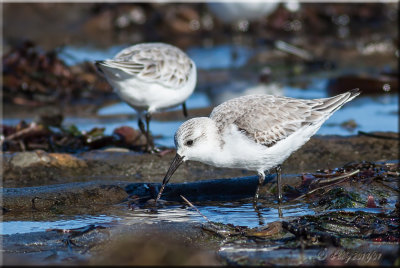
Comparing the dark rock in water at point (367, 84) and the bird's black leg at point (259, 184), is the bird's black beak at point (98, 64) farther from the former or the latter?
the dark rock in water at point (367, 84)

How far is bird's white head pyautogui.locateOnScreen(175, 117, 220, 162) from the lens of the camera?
18.4ft

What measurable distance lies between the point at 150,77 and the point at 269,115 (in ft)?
6.79

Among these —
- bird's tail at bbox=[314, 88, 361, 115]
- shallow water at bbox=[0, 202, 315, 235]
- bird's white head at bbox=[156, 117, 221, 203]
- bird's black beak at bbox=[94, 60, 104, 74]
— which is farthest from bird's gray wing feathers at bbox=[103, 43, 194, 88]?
bird's tail at bbox=[314, 88, 361, 115]

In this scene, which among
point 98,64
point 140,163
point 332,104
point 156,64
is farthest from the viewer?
point 156,64

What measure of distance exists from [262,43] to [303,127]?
31.2 feet

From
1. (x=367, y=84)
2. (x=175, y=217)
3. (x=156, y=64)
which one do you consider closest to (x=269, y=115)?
(x=175, y=217)

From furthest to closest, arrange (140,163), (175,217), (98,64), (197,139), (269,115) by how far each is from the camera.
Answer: (140,163)
(98,64)
(269,115)
(197,139)
(175,217)

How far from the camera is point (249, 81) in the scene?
483 inches

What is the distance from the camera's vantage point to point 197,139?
5.61 m

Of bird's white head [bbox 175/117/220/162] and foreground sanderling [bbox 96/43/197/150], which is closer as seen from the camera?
bird's white head [bbox 175/117/220/162]

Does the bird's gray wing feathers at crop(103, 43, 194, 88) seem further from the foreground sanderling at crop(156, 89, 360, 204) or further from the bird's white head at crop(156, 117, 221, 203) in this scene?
the bird's white head at crop(156, 117, 221, 203)

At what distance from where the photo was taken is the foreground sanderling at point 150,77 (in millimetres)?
7277

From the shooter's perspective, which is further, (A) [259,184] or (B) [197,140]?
(A) [259,184]

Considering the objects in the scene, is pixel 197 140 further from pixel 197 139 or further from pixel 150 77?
pixel 150 77
